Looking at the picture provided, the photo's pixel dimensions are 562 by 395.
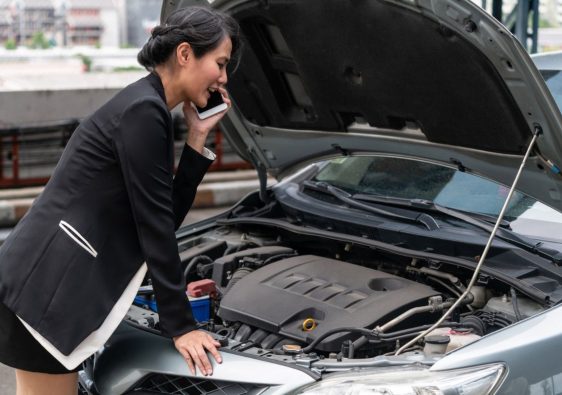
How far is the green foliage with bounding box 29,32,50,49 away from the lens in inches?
1547

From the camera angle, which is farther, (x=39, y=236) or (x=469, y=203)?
(x=469, y=203)

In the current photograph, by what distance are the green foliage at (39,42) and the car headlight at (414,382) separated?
125 ft

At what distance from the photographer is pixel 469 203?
157 inches

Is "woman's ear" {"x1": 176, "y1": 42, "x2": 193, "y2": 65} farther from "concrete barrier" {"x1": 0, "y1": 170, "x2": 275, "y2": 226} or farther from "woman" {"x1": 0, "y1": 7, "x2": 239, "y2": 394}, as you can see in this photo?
"concrete barrier" {"x1": 0, "y1": 170, "x2": 275, "y2": 226}

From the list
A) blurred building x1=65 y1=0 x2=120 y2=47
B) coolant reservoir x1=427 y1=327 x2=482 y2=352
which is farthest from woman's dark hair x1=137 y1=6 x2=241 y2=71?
blurred building x1=65 y1=0 x2=120 y2=47

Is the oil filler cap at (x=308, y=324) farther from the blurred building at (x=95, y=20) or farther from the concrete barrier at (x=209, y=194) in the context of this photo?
the blurred building at (x=95, y=20)

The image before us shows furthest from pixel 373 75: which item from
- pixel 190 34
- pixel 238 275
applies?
pixel 190 34

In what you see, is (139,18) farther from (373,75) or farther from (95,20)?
(373,75)

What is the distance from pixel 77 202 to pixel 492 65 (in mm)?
1522

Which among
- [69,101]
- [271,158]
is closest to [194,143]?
[271,158]

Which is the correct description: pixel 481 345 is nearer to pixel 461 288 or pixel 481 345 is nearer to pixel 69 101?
pixel 461 288

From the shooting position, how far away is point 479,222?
3789 mm

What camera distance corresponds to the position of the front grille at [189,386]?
2.95m

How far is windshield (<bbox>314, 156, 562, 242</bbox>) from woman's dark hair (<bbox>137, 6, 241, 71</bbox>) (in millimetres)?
1474
